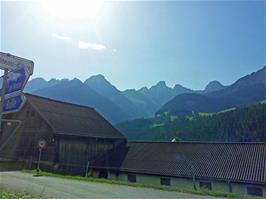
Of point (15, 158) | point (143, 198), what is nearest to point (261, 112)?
point (15, 158)

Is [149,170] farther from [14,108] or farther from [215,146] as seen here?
[14,108]

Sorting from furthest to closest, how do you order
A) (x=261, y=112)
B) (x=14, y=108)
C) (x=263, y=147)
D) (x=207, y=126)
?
(x=207, y=126) < (x=261, y=112) < (x=263, y=147) < (x=14, y=108)

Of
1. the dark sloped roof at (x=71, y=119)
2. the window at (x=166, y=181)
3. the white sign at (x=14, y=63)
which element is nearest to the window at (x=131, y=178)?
the window at (x=166, y=181)

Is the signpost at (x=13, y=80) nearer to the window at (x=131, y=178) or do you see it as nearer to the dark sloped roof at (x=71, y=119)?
the dark sloped roof at (x=71, y=119)

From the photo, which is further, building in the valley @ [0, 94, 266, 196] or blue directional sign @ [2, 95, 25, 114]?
building in the valley @ [0, 94, 266, 196]

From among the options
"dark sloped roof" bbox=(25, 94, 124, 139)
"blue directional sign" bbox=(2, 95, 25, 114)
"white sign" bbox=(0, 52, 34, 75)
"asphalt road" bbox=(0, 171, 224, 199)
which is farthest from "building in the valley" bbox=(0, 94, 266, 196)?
"white sign" bbox=(0, 52, 34, 75)

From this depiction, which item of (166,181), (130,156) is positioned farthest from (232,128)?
(166,181)

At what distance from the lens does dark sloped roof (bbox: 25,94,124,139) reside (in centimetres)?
2700

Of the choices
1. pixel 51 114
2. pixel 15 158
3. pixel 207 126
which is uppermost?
pixel 207 126

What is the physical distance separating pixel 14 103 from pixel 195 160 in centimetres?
2323

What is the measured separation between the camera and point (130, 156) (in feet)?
96.9

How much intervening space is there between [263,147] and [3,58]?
81.5ft

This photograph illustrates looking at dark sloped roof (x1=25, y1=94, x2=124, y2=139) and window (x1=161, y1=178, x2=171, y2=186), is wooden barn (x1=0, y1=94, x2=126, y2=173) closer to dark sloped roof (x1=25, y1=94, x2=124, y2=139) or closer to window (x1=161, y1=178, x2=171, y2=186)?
dark sloped roof (x1=25, y1=94, x2=124, y2=139)

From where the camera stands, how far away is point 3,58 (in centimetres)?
425
